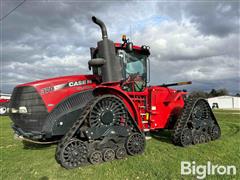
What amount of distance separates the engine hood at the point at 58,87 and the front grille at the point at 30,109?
0.11m

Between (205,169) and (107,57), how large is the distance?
11.2ft

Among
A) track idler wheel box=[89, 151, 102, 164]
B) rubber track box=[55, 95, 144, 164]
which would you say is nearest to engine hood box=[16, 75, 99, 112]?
rubber track box=[55, 95, 144, 164]

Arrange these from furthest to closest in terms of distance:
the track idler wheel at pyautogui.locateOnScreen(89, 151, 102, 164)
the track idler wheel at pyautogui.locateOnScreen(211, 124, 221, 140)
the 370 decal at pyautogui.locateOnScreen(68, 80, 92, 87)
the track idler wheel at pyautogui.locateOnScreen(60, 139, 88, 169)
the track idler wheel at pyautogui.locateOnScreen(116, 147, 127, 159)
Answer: the track idler wheel at pyautogui.locateOnScreen(211, 124, 221, 140) < the 370 decal at pyautogui.locateOnScreen(68, 80, 92, 87) < the track idler wheel at pyautogui.locateOnScreen(116, 147, 127, 159) < the track idler wheel at pyautogui.locateOnScreen(89, 151, 102, 164) < the track idler wheel at pyautogui.locateOnScreen(60, 139, 88, 169)

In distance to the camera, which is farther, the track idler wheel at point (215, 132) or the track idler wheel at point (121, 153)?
the track idler wheel at point (215, 132)

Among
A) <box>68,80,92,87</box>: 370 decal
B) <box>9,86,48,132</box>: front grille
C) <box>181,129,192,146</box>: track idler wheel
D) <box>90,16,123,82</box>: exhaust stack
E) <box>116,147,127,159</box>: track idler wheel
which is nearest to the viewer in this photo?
<box>9,86,48,132</box>: front grille

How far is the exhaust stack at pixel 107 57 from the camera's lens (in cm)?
605

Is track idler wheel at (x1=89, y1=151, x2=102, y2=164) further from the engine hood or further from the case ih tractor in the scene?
the engine hood

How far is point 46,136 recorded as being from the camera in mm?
5328

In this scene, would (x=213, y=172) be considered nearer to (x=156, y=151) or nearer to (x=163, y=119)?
(x=156, y=151)

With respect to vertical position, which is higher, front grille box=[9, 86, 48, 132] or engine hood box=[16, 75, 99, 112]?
engine hood box=[16, 75, 99, 112]

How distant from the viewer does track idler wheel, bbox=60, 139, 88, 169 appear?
4984mm

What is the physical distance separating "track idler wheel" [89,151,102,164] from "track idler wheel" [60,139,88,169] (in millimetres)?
131

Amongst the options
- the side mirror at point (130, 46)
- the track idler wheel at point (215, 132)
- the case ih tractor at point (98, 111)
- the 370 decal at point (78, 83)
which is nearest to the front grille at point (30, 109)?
the case ih tractor at point (98, 111)

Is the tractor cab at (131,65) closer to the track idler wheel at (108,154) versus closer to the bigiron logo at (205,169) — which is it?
the track idler wheel at (108,154)
